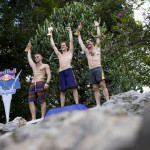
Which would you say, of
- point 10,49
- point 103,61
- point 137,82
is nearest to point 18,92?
point 10,49

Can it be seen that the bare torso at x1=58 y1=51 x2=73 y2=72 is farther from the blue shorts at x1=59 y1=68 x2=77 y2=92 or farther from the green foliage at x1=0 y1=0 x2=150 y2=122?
the green foliage at x1=0 y1=0 x2=150 y2=122

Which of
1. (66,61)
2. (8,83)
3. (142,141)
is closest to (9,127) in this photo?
(66,61)

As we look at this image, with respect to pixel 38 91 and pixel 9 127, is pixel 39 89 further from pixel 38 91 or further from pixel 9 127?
pixel 9 127

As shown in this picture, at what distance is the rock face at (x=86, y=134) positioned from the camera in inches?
27.5

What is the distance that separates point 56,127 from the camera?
35.2 inches

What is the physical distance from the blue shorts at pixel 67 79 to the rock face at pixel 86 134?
19.2 feet

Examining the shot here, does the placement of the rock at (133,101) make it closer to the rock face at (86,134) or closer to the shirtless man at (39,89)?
the shirtless man at (39,89)

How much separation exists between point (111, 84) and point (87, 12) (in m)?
3.20

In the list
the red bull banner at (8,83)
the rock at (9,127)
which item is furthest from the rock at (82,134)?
the red bull banner at (8,83)

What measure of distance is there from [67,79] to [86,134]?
6.07 metres

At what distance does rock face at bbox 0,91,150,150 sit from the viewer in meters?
0.70

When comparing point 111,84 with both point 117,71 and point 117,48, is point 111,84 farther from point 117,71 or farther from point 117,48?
point 117,48

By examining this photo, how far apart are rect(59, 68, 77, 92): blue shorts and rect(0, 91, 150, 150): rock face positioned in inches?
230

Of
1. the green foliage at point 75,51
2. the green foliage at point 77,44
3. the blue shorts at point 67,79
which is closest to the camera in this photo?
the green foliage at point 77,44
